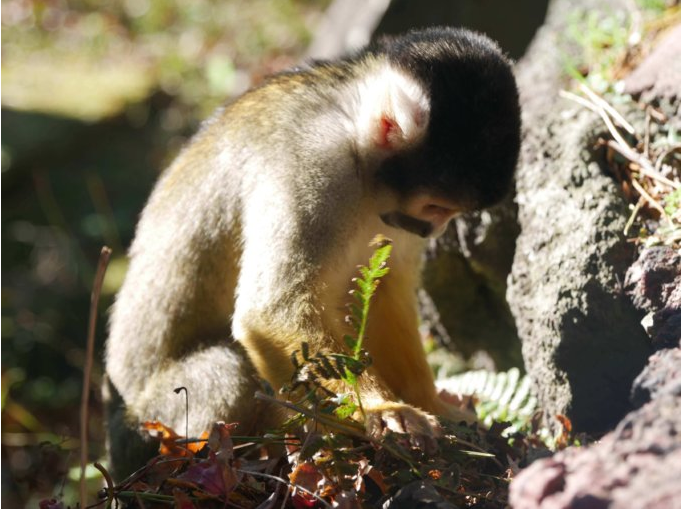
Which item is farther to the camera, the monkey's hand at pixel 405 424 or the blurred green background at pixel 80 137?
the blurred green background at pixel 80 137

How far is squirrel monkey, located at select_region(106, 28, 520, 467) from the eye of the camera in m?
3.43

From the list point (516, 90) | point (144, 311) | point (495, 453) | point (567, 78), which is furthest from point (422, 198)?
point (567, 78)

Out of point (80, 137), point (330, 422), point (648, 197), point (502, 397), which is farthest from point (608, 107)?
point (80, 137)

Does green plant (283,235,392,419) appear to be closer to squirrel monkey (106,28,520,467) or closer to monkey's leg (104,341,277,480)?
squirrel monkey (106,28,520,467)

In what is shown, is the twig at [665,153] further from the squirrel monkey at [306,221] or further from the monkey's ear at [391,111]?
the monkey's ear at [391,111]

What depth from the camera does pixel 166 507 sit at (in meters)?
2.76

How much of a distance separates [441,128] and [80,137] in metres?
6.63

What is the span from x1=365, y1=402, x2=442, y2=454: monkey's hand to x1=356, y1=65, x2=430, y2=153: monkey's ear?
3.84ft

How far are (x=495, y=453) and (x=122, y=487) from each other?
4.36 feet

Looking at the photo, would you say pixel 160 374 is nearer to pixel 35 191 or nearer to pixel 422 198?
pixel 422 198

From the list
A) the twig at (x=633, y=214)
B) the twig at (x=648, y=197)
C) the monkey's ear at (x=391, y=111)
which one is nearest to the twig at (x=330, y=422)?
the monkey's ear at (x=391, y=111)

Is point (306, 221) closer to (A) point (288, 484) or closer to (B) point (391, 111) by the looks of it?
(B) point (391, 111)

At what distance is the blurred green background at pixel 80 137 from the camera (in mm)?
7281

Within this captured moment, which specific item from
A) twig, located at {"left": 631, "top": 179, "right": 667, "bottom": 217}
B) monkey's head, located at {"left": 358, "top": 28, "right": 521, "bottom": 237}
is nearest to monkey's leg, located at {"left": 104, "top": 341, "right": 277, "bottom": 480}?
monkey's head, located at {"left": 358, "top": 28, "right": 521, "bottom": 237}
